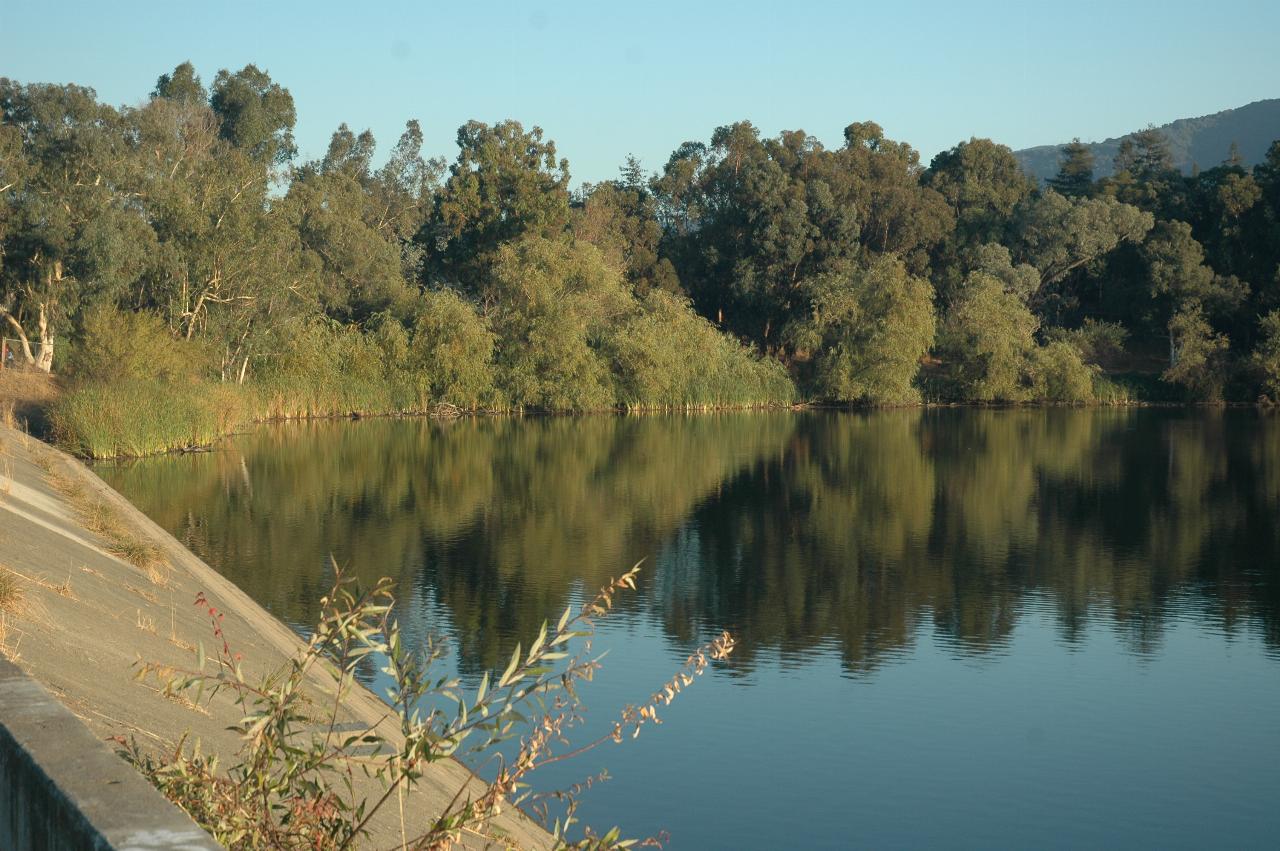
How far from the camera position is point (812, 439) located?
4269 centimetres

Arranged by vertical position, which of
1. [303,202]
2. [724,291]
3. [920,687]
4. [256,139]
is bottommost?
[920,687]

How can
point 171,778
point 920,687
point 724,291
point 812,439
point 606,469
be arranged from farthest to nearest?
1. point 724,291
2. point 812,439
3. point 606,469
4. point 920,687
5. point 171,778

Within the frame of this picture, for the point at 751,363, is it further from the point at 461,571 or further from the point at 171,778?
the point at 171,778

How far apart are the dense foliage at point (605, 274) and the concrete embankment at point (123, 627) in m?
17.1

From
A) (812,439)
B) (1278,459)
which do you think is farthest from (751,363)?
(1278,459)

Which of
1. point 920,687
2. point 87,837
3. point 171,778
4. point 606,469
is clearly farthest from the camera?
point 606,469

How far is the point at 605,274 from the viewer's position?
185ft

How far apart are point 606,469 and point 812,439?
1087 cm

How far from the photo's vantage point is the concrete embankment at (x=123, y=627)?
7.84 metres

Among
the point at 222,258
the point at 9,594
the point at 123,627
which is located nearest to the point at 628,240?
the point at 222,258

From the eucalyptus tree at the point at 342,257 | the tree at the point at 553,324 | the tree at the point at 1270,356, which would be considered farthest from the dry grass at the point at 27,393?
the tree at the point at 1270,356

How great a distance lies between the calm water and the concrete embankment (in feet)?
5.27

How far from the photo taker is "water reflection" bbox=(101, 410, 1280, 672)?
17250mm

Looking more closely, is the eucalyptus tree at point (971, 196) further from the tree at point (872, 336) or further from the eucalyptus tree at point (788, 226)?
the tree at point (872, 336)
